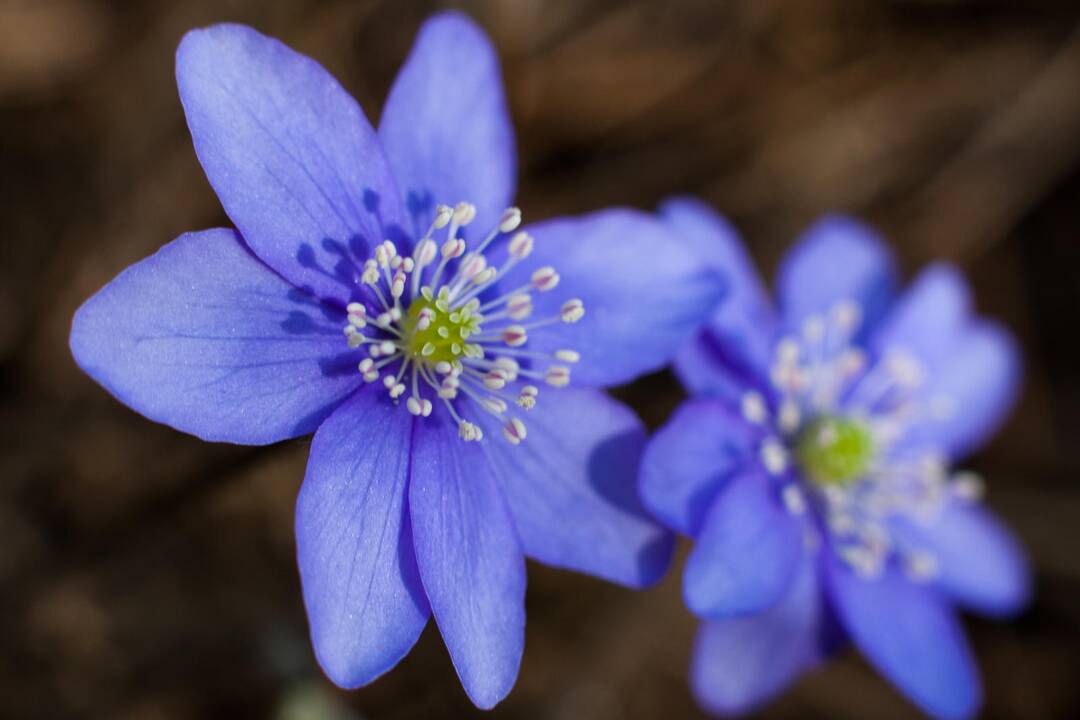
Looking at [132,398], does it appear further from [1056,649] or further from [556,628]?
[1056,649]

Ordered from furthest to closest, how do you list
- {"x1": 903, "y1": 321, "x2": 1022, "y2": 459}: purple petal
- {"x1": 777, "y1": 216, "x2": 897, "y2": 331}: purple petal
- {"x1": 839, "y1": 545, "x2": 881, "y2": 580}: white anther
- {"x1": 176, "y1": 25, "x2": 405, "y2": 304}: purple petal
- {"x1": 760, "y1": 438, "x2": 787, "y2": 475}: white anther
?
1. {"x1": 903, "y1": 321, "x2": 1022, "y2": 459}: purple petal
2. {"x1": 777, "y1": 216, "x2": 897, "y2": 331}: purple petal
3. {"x1": 839, "y1": 545, "x2": 881, "y2": 580}: white anther
4. {"x1": 760, "y1": 438, "x2": 787, "y2": 475}: white anther
5. {"x1": 176, "y1": 25, "x2": 405, "y2": 304}: purple petal

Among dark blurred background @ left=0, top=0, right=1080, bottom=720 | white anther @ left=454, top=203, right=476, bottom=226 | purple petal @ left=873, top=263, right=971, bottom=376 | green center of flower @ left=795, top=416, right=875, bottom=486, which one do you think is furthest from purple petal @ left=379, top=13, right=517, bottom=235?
purple petal @ left=873, top=263, right=971, bottom=376

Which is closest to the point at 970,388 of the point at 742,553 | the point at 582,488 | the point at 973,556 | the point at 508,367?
the point at 973,556

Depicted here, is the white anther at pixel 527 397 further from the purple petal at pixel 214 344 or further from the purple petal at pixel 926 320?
the purple petal at pixel 926 320

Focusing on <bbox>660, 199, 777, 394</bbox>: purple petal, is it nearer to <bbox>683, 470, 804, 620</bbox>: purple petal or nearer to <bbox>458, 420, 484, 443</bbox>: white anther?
<bbox>683, 470, 804, 620</bbox>: purple petal

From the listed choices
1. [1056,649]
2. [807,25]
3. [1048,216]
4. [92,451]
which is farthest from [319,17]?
[1056,649]

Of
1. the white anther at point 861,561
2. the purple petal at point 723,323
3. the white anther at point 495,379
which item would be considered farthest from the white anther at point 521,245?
the white anther at point 861,561
